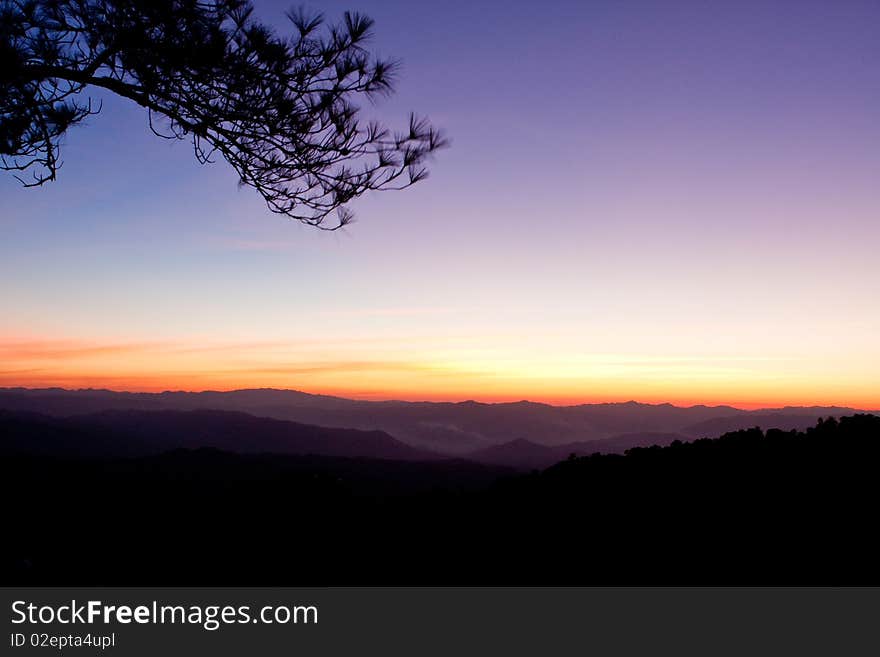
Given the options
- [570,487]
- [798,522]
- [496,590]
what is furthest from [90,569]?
[798,522]

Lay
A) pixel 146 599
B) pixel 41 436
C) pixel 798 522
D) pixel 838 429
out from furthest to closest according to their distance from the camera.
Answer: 1. pixel 41 436
2. pixel 838 429
3. pixel 798 522
4. pixel 146 599

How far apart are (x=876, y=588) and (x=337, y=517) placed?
5.22m

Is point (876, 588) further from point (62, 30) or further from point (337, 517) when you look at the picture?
point (62, 30)

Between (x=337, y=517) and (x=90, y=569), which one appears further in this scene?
(x=337, y=517)

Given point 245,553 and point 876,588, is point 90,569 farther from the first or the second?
point 876,588

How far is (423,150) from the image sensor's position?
8344 millimetres

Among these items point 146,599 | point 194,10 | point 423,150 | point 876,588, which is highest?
point 194,10

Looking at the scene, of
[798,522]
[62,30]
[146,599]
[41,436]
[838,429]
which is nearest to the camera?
[146,599]

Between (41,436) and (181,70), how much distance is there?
192 ft

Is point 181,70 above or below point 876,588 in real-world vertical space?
above

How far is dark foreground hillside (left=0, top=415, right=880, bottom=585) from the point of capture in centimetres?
538

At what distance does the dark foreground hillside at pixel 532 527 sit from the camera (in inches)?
212

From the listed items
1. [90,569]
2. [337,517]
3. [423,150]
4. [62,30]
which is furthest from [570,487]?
[62,30]

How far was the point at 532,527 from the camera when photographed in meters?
6.36
